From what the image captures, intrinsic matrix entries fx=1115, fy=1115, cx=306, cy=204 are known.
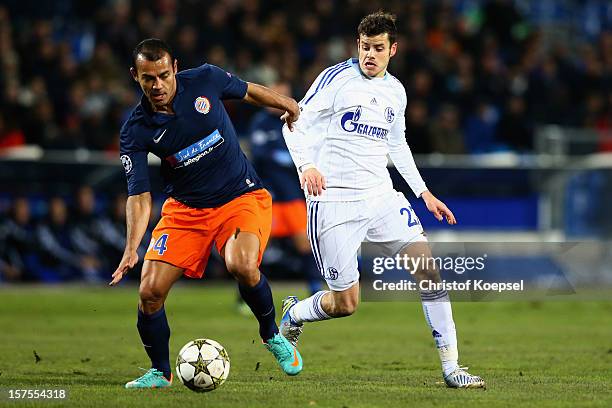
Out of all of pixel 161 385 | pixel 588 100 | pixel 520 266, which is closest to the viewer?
pixel 161 385

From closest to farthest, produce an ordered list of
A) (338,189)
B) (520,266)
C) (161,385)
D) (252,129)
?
1. (161,385)
2. (338,189)
3. (252,129)
4. (520,266)

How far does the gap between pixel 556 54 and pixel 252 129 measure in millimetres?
10642

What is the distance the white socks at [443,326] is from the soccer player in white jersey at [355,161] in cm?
36

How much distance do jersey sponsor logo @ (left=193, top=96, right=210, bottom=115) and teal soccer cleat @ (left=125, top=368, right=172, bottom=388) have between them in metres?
1.81

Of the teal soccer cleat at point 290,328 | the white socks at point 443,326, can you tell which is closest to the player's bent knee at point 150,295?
the teal soccer cleat at point 290,328

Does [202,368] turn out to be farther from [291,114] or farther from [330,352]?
[330,352]

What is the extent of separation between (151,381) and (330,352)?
2788 mm

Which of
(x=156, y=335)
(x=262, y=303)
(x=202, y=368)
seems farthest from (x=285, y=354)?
(x=156, y=335)

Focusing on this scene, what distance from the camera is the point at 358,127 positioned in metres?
8.10

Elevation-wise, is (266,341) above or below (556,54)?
below

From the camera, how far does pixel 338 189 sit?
820 centimetres

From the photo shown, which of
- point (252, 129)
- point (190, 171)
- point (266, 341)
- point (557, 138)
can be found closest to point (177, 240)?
point (190, 171)

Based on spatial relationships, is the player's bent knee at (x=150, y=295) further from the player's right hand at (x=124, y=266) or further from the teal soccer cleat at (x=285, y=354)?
the teal soccer cleat at (x=285, y=354)

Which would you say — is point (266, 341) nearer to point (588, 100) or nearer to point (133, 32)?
point (133, 32)
